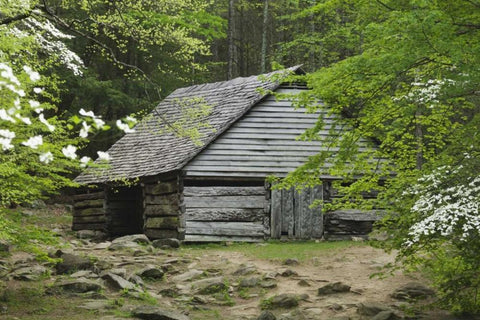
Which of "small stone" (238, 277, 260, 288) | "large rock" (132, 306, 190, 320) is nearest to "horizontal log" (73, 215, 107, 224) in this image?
"small stone" (238, 277, 260, 288)

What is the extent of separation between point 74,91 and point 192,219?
37.1ft

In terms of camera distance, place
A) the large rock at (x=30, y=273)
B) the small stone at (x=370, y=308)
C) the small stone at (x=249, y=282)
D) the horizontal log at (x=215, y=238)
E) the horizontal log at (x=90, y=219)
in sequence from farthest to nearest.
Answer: the horizontal log at (x=90, y=219) → the horizontal log at (x=215, y=238) → the small stone at (x=249, y=282) → the large rock at (x=30, y=273) → the small stone at (x=370, y=308)

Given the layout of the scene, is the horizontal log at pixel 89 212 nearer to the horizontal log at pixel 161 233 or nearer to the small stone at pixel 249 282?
the horizontal log at pixel 161 233

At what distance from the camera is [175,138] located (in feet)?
67.6

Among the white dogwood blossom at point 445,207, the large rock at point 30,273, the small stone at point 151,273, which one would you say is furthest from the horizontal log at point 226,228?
the white dogwood blossom at point 445,207

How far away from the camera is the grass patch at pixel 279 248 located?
611 inches

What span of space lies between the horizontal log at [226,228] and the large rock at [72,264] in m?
5.89

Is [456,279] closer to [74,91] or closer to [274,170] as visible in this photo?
[274,170]

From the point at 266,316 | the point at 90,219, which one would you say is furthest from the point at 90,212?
the point at 266,316

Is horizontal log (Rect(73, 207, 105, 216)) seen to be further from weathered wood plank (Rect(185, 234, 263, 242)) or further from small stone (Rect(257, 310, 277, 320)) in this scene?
small stone (Rect(257, 310, 277, 320))

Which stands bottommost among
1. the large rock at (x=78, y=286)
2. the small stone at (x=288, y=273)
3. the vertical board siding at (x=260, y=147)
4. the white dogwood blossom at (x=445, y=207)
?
the small stone at (x=288, y=273)

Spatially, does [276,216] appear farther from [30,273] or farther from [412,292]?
[30,273]

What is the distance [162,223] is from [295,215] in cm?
422

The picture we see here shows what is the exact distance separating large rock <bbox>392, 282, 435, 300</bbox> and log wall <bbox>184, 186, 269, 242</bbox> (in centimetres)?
748
